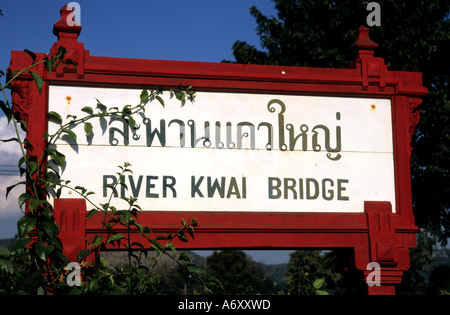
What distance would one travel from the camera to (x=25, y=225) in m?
5.36

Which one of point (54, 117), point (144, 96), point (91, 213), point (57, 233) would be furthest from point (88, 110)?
point (57, 233)

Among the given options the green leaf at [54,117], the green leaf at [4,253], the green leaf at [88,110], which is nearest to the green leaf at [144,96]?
the green leaf at [88,110]

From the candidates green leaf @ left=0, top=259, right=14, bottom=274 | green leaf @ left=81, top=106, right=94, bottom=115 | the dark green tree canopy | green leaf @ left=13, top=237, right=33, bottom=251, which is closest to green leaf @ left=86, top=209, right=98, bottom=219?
green leaf @ left=13, top=237, right=33, bottom=251

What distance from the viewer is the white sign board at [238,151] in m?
5.96

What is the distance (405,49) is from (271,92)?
11.6 metres

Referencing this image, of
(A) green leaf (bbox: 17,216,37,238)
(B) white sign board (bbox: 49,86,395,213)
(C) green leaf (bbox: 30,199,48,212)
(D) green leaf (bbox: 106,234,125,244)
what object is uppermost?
(B) white sign board (bbox: 49,86,395,213)

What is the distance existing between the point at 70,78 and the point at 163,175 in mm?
1225

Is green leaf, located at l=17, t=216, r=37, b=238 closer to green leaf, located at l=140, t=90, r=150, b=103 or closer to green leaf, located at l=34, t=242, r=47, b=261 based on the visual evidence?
green leaf, located at l=34, t=242, r=47, b=261

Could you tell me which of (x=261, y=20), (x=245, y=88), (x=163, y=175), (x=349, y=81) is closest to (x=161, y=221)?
(x=163, y=175)

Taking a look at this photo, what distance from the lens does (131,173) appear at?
19.6ft

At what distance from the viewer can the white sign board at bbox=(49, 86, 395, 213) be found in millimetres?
5965

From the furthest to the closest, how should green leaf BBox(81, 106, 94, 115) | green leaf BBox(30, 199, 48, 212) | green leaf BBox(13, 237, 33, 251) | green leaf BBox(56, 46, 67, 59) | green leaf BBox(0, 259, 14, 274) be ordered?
green leaf BBox(81, 106, 94, 115) < green leaf BBox(56, 46, 67, 59) < green leaf BBox(30, 199, 48, 212) < green leaf BBox(13, 237, 33, 251) < green leaf BBox(0, 259, 14, 274)

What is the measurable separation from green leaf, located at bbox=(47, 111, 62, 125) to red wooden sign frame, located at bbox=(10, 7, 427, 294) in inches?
1.7
